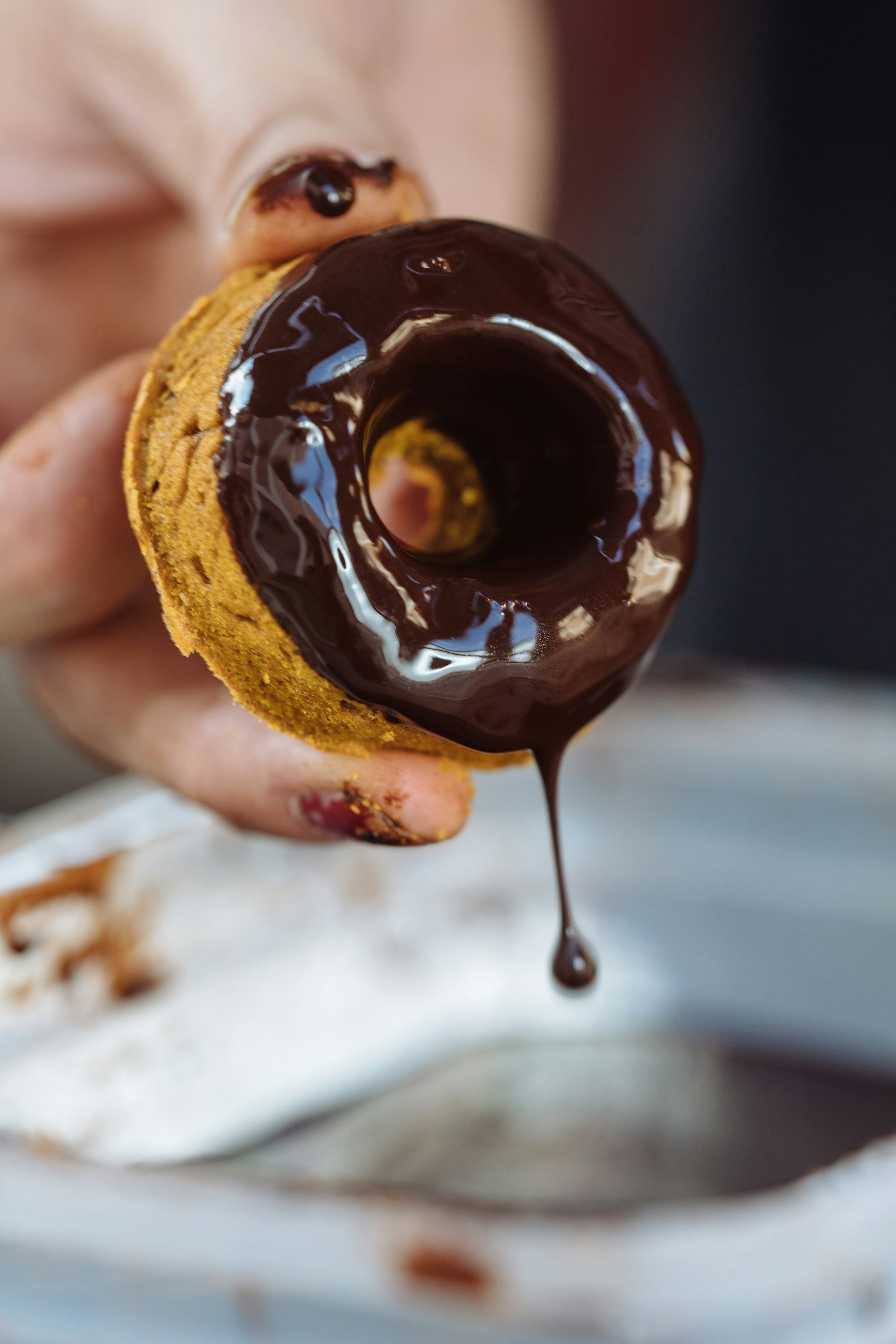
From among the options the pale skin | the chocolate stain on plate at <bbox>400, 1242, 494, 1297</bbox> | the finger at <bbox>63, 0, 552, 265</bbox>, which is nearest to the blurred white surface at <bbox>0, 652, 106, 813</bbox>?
the pale skin

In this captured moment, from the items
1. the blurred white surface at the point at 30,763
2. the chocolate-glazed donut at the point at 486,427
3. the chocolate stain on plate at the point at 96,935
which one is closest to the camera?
the chocolate-glazed donut at the point at 486,427

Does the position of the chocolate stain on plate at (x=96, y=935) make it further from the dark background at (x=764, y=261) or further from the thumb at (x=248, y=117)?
the dark background at (x=764, y=261)

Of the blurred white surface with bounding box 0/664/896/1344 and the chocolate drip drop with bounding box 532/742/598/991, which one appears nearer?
the chocolate drip drop with bounding box 532/742/598/991

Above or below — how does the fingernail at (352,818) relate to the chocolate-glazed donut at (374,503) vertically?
below

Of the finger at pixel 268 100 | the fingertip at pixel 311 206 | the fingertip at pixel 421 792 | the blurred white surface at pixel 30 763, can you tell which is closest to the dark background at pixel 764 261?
the finger at pixel 268 100

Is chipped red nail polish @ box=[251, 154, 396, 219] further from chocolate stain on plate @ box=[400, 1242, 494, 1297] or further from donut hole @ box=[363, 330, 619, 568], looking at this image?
chocolate stain on plate @ box=[400, 1242, 494, 1297]

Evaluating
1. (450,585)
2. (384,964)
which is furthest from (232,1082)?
(450,585)

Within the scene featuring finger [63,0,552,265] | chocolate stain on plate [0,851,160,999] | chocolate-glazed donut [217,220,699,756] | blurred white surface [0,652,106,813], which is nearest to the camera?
chocolate-glazed donut [217,220,699,756]
